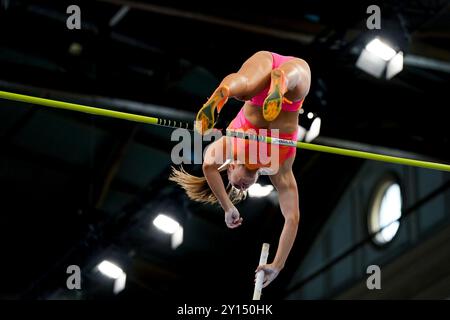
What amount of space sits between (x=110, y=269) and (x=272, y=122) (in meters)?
6.08

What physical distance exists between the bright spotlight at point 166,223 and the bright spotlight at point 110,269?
2.90 ft

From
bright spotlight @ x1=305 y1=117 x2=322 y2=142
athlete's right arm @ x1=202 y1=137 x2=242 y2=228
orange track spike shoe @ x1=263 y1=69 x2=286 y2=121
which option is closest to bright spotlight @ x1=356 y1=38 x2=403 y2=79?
bright spotlight @ x1=305 y1=117 x2=322 y2=142

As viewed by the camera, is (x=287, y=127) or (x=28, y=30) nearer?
(x=287, y=127)

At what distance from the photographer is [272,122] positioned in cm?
710

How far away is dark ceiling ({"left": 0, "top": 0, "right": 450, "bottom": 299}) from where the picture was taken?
407 inches

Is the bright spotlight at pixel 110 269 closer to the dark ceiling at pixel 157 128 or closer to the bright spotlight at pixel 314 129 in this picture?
the dark ceiling at pixel 157 128

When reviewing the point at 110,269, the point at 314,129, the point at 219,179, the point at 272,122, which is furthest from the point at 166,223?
the point at 272,122

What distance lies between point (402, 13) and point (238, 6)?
68.4 inches

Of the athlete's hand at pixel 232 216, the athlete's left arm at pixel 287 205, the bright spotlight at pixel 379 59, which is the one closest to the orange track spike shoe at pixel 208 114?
the athlete's hand at pixel 232 216

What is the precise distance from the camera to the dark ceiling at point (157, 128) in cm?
1033

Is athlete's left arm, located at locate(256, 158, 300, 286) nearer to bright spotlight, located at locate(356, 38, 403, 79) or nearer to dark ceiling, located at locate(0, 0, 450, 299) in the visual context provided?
bright spotlight, located at locate(356, 38, 403, 79)

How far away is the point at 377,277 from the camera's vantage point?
12.4m

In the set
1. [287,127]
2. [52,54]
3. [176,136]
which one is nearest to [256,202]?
[52,54]
